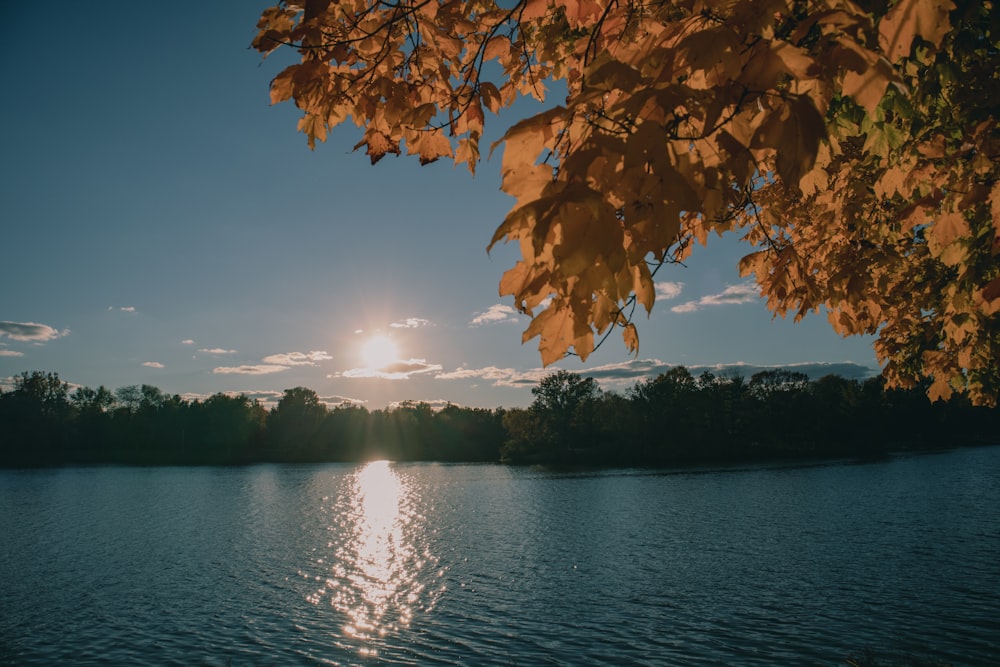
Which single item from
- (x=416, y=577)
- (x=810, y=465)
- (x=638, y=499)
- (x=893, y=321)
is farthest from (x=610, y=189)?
(x=810, y=465)

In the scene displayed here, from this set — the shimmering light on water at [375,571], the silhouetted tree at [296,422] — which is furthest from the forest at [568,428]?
the shimmering light on water at [375,571]

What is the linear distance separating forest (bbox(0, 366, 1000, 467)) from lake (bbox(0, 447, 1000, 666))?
4603 cm

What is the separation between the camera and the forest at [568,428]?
83.9m

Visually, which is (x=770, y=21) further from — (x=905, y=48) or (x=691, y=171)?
(x=905, y=48)

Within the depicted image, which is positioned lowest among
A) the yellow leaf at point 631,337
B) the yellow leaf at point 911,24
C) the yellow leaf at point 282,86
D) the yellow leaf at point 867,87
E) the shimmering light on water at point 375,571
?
the shimmering light on water at point 375,571

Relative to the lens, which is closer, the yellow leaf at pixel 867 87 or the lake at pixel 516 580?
the yellow leaf at pixel 867 87

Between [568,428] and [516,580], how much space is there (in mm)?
72793

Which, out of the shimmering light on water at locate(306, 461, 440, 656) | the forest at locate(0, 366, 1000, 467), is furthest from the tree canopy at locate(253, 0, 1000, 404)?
the forest at locate(0, 366, 1000, 467)

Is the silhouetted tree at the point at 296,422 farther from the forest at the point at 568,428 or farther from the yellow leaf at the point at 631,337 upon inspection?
the yellow leaf at the point at 631,337

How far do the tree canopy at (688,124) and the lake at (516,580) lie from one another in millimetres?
9592

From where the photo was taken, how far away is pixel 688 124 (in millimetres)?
1501

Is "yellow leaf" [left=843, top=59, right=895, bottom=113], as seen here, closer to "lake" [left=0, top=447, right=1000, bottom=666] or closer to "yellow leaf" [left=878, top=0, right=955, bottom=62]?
"yellow leaf" [left=878, top=0, right=955, bottom=62]

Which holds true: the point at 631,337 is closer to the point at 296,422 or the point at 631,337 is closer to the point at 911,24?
the point at 911,24

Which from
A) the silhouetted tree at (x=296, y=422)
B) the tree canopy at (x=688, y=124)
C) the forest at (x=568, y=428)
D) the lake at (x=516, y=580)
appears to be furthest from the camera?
the silhouetted tree at (x=296, y=422)
